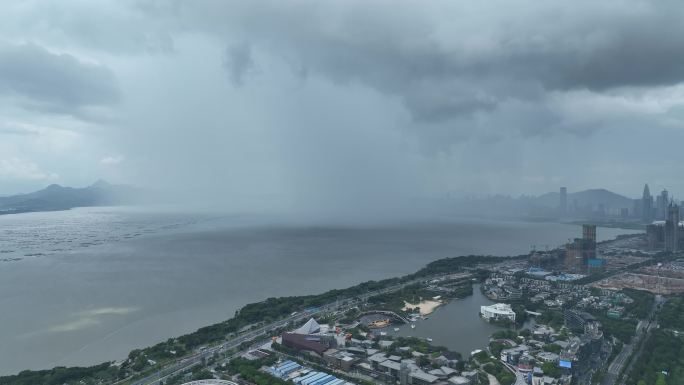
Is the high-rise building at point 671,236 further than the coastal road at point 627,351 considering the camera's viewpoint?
Yes

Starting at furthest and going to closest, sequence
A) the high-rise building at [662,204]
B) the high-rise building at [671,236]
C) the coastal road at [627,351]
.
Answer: the high-rise building at [662,204] → the high-rise building at [671,236] → the coastal road at [627,351]

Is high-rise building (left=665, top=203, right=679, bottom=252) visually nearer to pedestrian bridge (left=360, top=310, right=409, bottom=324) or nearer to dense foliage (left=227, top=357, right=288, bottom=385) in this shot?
pedestrian bridge (left=360, top=310, right=409, bottom=324)

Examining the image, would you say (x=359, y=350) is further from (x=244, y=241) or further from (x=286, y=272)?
(x=244, y=241)

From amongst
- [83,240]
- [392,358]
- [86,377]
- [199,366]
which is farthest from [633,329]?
[83,240]

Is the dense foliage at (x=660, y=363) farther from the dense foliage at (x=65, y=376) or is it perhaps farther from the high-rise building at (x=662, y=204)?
the high-rise building at (x=662, y=204)

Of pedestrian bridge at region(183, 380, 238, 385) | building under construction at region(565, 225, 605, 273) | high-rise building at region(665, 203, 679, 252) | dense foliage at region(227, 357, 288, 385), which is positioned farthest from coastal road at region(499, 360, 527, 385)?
high-rise building at region(665, 203, 679, 252)

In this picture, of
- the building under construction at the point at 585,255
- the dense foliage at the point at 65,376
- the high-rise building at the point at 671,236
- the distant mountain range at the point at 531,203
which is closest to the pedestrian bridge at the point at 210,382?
the dense foliage at the point at 65,376

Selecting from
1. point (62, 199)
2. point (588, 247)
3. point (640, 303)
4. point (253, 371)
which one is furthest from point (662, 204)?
point (62, 199)

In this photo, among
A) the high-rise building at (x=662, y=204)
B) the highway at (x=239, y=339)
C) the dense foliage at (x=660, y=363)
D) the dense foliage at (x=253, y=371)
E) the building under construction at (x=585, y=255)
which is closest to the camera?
the dense foliage at (x=253, y=371)
